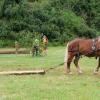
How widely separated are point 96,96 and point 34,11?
37564mm

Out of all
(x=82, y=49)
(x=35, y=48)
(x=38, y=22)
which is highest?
(x=82, y=49)

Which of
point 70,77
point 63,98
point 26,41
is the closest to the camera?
point 63,98

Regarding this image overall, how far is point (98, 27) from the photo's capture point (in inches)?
2413

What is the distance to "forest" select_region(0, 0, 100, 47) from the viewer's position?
153 ft

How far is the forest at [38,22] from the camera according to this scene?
46.6m

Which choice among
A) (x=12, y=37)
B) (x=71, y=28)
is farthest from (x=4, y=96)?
(x=71, y=28)

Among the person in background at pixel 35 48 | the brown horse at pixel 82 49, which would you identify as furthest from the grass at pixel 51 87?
the person in background at pixel 35 48

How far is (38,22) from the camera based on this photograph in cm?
4859

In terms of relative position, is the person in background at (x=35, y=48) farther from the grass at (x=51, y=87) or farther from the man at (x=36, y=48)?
the grass at (x=51, y=87)

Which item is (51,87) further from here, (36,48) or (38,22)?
(38,22)

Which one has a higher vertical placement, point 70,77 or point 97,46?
point 97,46

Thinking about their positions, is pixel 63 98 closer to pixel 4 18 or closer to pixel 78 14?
pixel 4 18

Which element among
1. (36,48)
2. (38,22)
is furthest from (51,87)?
(38,22)

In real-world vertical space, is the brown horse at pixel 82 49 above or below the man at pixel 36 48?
above
